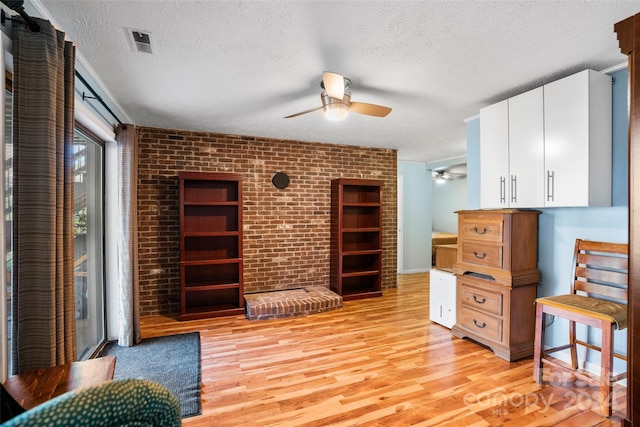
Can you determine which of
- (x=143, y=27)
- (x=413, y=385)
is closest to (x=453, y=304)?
Result: (x=413, y=385)

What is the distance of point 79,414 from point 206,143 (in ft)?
13.3

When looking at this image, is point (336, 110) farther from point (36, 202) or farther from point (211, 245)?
point (211, 245)

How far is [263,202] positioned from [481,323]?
3099mm

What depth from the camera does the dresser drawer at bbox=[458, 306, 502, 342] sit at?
9.00 ft

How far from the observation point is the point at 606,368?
1.93m

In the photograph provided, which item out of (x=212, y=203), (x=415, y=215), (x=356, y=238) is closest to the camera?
(x=212, y=203)

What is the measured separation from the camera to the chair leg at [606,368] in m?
1.93

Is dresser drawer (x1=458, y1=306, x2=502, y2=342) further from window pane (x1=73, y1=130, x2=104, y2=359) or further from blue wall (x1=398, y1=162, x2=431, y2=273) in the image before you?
window pane (x1=73, y1=130, x2=104, y2=359)

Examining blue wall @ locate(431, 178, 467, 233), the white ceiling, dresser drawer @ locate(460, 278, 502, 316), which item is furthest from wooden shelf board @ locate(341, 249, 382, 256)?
blue wall @ locate(431, 178, 467, 233)

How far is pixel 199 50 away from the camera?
2.02 meters

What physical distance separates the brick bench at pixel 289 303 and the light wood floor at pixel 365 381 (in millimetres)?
175

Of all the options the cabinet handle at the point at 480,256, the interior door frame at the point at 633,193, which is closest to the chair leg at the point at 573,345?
the cabinet handle at the point at 480,256

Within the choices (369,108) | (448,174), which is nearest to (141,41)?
(369,108)

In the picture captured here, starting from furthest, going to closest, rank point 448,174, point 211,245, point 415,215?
point 448,174 < point 415,215 < point 211,245
